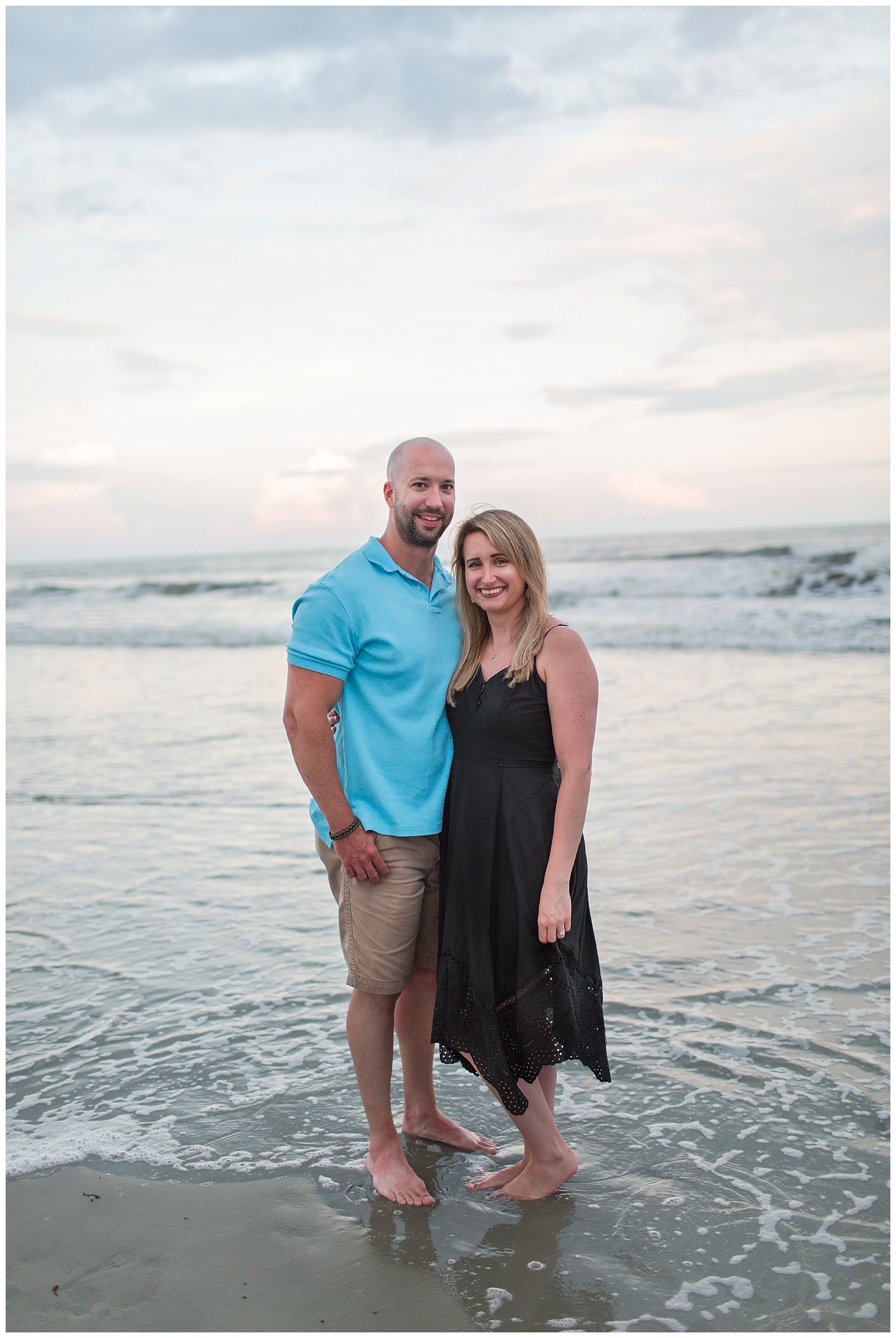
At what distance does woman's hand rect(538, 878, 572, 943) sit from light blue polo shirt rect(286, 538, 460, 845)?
0.45m

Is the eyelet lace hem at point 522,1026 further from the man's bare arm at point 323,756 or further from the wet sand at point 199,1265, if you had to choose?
the wet sand at point 199,1265

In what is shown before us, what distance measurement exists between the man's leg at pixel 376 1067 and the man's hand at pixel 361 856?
40 cm

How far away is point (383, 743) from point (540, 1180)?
1.39 meters

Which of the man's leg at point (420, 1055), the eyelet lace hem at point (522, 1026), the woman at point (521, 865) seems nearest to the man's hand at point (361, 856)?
the woman at point (521, 865)

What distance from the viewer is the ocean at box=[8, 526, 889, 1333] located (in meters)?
2.64

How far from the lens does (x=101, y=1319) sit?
8.00ft

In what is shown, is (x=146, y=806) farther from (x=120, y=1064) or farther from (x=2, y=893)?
(x=120, y=1064)

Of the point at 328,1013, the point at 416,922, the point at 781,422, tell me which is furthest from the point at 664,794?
the point at 781,422

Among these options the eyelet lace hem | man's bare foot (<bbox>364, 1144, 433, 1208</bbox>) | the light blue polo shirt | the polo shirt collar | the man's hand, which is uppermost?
the polo shirt collar

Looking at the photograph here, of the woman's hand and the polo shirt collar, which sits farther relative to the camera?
the polo shirt collar

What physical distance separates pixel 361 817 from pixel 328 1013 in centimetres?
144

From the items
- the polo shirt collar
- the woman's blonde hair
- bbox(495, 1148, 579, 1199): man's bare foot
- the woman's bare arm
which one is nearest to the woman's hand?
the woman's bare arm

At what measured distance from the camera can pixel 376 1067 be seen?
3.10m

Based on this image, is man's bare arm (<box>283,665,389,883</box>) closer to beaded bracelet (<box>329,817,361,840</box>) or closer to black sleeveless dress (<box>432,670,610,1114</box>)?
beaded bracelet (<box>329,817,361,840</box>)
